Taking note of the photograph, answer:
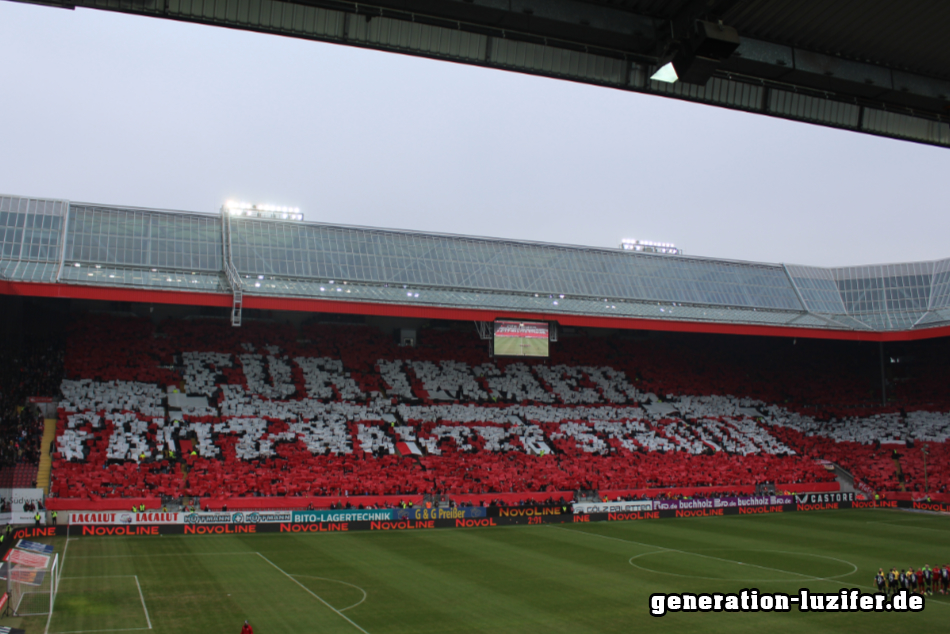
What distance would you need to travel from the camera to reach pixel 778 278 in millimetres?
71375

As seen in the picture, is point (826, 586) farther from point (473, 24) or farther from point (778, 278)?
point (778, 278)

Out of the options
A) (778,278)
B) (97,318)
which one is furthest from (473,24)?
(778,278)

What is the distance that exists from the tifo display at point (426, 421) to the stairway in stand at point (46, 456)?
104 centimetres

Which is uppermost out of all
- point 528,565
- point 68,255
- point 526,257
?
point 526,257

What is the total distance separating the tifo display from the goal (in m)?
16.9

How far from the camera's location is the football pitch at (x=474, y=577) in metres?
20.8

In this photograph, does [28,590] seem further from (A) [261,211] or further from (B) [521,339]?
(A) [261,211]

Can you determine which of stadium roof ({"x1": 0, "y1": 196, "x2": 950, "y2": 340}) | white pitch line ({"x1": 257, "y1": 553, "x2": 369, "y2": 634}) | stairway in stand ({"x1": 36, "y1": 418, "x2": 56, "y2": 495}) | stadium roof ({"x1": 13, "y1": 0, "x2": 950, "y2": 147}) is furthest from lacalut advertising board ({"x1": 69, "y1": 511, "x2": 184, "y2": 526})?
stadium roof ({"x1": 13, "y1": 0, "x2": 950, "y2": 147})

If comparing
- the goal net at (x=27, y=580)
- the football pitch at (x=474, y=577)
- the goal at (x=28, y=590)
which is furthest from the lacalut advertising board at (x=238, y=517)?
the goal net at (x=27, y=580)

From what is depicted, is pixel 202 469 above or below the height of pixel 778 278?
below

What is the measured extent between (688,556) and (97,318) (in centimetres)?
4311

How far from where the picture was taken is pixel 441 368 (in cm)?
5903

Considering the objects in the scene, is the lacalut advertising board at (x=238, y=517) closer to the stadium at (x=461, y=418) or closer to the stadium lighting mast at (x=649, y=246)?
the stadium at (x=461, y=418)

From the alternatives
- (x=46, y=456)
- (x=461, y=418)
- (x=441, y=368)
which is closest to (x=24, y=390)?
(x=46, y=456)
